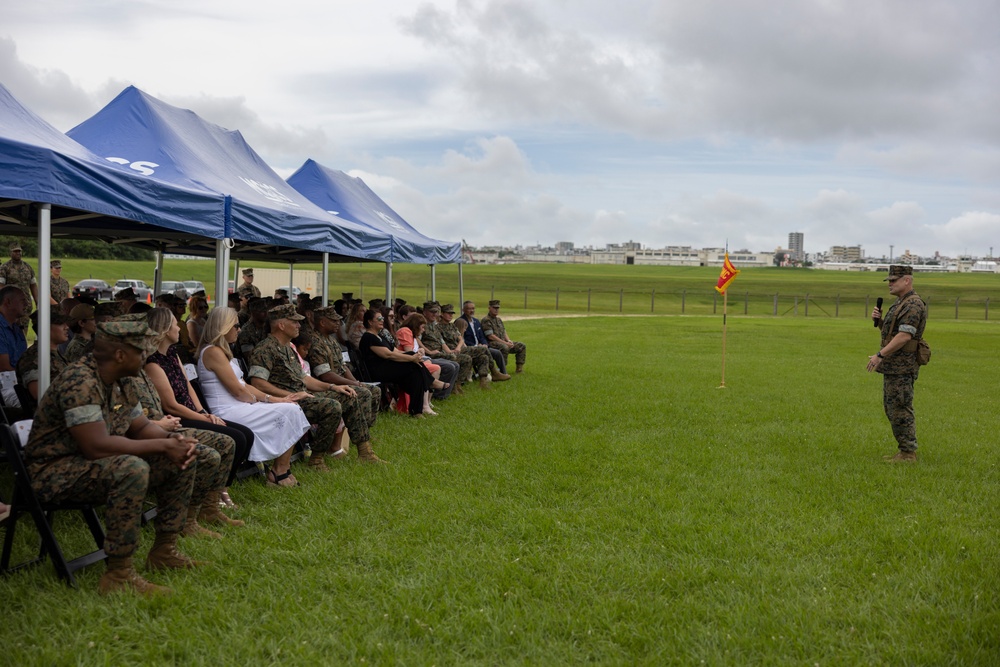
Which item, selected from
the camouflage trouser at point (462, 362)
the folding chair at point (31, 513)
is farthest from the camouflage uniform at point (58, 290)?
the folding chair at point (31, 513)

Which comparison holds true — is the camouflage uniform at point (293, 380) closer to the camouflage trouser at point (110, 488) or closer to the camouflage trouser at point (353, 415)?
the camouflage trouser at point (353, 415)

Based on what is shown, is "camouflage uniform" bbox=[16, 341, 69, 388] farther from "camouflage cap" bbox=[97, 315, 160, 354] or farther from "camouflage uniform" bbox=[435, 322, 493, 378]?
"camouflage uniform" bbox=[435, 322, 493, 378]

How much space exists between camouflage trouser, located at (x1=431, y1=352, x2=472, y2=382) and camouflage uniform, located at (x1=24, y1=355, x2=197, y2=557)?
7678 mm

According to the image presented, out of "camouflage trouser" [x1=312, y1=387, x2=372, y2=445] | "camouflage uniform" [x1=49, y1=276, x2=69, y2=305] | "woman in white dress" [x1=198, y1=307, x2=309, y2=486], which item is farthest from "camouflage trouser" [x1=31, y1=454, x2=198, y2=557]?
"camouflage uniform" [x1=49, y1=276, x2=69, y2=305]

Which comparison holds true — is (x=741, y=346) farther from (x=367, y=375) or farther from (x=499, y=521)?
(x=499, y=521)

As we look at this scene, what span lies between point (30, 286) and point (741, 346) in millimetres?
17834

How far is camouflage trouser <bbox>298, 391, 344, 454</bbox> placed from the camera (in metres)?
6.87

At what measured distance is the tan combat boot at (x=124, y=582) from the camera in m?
4.16

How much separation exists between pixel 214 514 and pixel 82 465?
1.36 metres

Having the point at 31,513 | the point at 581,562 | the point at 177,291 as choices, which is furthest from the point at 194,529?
the point at 177,291

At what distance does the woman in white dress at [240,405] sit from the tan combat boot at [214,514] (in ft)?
2.70

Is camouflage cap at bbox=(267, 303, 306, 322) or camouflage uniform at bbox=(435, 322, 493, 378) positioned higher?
camouflage cap at bbox=(267, 303, 306, 322)

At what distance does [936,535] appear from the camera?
557 centimetres

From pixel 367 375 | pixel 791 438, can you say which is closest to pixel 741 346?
pixel 791 438
